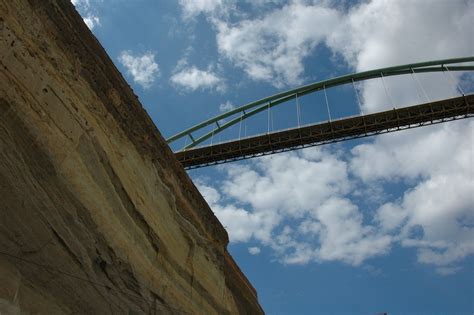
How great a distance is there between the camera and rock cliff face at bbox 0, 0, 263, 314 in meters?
2.97

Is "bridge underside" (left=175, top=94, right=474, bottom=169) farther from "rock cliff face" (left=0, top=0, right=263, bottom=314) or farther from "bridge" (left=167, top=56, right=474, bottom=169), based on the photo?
"rock cliff face" (left=0, top=0, right=263, bottom=314)

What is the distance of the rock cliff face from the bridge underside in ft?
75.7

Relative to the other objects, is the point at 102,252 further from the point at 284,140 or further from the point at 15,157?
the point at 284,140

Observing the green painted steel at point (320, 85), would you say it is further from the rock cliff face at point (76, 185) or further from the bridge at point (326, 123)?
the rock cliff face at point (76, 185)

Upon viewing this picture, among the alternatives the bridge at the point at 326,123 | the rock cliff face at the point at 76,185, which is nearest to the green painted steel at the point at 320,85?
the bridge at the point at 326,123

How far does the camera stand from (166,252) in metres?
4.22

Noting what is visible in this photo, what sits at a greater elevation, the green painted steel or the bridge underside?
the green painted steel

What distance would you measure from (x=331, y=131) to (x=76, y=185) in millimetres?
24453

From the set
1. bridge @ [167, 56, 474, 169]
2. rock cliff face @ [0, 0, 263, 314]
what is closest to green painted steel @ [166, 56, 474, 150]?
bridge @ [167, 56, 474, 169]

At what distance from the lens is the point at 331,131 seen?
26562 millimetres

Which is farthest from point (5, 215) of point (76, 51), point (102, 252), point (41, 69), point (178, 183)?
point (178, 183)

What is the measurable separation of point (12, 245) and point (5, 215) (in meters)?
0.25

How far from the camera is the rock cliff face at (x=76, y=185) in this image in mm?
2967

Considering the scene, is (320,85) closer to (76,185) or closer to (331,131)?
(331,131)
